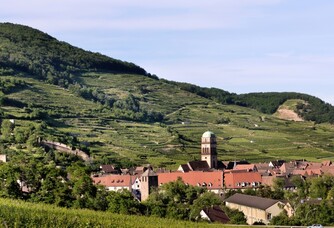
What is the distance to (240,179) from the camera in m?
125

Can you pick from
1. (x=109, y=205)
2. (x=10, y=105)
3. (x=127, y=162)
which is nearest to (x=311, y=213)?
(x=109, y=205)

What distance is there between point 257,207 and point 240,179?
34.3 m

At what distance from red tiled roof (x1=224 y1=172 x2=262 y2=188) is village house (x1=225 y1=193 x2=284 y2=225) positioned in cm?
2645

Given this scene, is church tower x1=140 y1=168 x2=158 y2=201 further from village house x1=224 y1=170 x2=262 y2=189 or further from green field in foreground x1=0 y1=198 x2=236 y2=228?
green field in foreground x1=0 y1=198 x2=236 y2=228

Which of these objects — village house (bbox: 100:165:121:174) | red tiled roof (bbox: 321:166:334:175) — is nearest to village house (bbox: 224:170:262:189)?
red tiled roof (bbox: 321:166:334:175)

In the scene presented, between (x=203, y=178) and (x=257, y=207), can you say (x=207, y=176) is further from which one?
(x=257, y=207)

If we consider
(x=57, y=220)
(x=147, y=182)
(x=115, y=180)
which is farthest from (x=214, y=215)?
(x=115, y=180)

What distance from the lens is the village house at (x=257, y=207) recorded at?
88.9 metres

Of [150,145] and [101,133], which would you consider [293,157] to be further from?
[101,133]

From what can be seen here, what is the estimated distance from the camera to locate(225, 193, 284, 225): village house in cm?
8888

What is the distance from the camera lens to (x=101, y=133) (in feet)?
589

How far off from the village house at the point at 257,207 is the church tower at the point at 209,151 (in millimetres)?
50151

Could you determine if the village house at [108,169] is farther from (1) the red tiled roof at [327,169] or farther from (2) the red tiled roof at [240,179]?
(1) the red tiled roof at [327,169]

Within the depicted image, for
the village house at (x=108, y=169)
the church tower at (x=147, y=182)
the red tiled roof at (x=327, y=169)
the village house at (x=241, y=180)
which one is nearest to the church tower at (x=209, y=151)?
the village house at (x=241, y=180)
